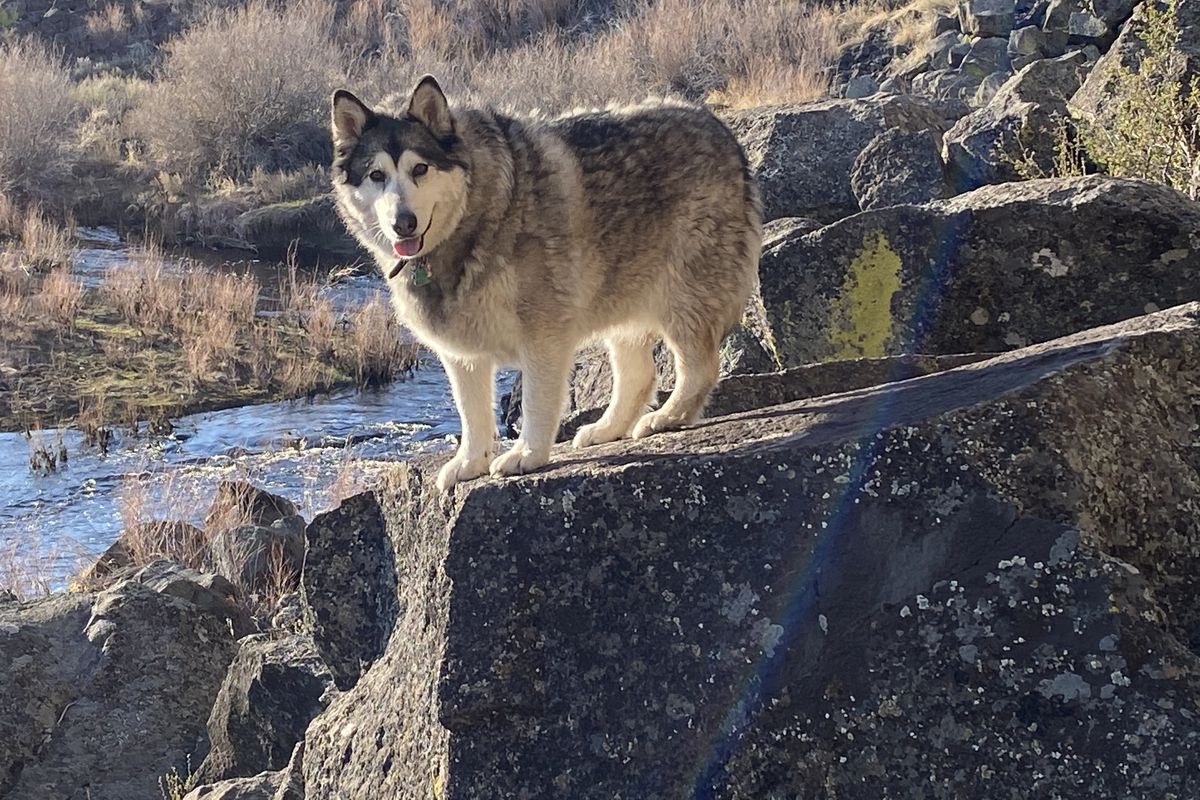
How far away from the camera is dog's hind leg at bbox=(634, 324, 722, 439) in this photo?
541 cm

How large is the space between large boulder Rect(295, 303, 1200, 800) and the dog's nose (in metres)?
1.34

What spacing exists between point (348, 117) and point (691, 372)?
1804 mm

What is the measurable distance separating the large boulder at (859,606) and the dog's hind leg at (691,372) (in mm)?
1549

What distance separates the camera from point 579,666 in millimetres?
3432

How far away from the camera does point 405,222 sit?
4.70 m

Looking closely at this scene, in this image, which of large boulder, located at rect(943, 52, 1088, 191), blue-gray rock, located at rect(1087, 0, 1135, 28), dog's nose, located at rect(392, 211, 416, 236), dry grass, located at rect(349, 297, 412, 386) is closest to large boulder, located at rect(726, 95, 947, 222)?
large boulder, located at rect(943, 52, 1088, 191)

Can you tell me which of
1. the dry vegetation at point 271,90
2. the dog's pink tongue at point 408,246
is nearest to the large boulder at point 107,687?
the dog's pink tongue at point 408,246

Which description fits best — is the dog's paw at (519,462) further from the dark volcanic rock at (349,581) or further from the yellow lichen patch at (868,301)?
the yellow lichen patch at (868,301)

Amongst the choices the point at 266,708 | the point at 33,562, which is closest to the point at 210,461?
the point at 33,562

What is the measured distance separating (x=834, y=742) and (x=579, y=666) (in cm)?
73

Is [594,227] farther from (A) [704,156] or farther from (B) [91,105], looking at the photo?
(B) [91,105]

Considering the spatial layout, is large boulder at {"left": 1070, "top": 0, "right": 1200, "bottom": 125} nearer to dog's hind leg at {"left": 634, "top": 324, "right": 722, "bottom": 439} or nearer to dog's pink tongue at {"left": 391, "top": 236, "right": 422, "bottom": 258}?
dog's hind leg at {"left": 634, "top": 324, "right": 722, "bottom": 439}

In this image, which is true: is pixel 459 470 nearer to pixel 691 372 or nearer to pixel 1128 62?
pixel 691 372

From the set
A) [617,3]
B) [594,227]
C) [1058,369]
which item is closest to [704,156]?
[594,227]
